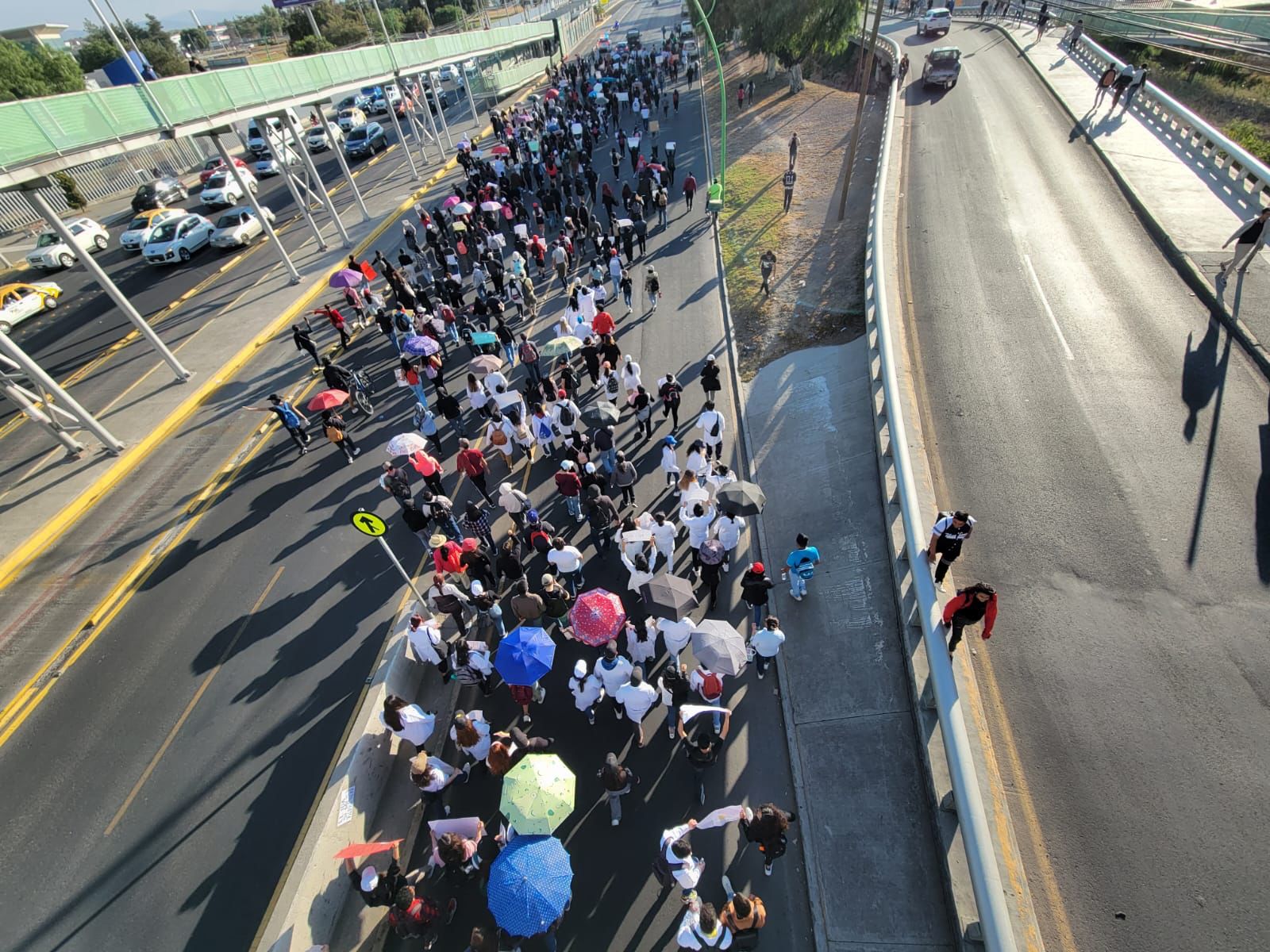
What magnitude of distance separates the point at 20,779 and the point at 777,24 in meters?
43.2

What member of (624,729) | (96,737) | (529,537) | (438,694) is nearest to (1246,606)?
(624,729)

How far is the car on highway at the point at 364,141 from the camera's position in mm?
39062

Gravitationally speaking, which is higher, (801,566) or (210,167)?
(210,167)

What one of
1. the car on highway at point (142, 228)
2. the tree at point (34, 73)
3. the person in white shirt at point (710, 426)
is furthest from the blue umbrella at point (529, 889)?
the tree at point (34, 73)

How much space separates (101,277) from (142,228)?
17737 millimetres

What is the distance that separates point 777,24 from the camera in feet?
108

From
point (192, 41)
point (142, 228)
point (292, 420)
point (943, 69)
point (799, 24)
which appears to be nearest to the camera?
point (292, 420)

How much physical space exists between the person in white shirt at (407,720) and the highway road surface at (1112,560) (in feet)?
25.1

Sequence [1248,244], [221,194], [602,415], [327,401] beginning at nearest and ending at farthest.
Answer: [602,415] → [327,401] → [1248,244] → [221,194]

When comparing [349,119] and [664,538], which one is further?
[349,119]

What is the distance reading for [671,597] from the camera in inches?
335

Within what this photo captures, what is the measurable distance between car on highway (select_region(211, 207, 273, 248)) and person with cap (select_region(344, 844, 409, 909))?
29.2 metres

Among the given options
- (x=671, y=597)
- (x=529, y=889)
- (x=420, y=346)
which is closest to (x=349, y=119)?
(x=420, y=346)

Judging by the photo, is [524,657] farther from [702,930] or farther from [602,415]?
[602,415]
